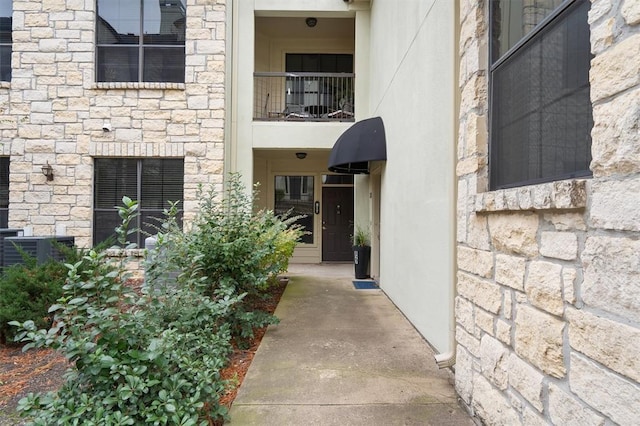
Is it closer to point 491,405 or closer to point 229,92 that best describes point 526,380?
point 491,405

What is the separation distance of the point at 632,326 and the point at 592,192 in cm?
48

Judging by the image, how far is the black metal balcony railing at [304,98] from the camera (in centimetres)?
818

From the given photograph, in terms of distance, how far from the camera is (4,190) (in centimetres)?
700

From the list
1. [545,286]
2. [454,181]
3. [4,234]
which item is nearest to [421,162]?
[454,181]

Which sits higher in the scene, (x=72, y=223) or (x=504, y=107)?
(x=504, y=107)

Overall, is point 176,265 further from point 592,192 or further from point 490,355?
point 592,192

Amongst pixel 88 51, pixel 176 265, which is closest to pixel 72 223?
pixel 88 51

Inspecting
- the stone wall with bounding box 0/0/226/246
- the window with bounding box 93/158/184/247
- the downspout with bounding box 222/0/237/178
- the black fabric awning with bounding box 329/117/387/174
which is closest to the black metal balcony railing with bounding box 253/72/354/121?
the downspout with bounding box 222/0/237/178

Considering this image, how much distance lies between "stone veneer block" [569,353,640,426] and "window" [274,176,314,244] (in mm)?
8778

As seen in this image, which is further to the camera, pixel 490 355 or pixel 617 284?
pixel 490 355

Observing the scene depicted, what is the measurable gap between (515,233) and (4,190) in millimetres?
8780

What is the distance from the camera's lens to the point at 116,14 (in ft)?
23.2

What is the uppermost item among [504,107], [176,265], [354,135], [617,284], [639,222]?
[354,135]

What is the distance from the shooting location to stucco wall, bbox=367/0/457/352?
3.11m
